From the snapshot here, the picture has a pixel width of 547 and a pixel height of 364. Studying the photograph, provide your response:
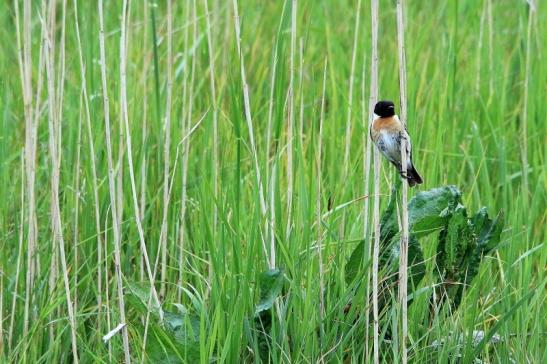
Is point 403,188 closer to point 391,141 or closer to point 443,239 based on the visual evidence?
point 391,141

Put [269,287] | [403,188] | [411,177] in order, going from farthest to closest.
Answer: [269,287] → [411,177] → [403,188]

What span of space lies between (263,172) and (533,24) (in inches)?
62.4

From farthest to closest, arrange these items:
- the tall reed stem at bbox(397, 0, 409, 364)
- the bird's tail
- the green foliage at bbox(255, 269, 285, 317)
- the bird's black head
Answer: the bird's black head < the green foliage at bbox(255, 269, 285, 317) < the bird's tail < the tall reed stem at bbox(397, 0, 409, 364)

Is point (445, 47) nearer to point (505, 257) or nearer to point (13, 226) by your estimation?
point (505, 257)

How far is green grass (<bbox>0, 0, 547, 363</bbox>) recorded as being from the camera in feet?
7.61

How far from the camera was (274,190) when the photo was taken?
240 cm

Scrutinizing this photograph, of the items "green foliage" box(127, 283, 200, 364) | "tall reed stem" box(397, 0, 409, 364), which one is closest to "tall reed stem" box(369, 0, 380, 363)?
"tall reed stem" box(397, 0, 409, 364)

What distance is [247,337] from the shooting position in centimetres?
231

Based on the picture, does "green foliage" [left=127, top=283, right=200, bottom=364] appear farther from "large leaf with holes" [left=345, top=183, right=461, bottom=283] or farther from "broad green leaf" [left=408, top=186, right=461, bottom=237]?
"broad green leaf" [left=408, top=186, right=461, bottom=237]

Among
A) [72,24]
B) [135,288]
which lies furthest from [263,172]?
[72,24]

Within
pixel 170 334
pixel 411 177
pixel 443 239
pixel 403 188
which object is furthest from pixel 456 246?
pixel 170 334

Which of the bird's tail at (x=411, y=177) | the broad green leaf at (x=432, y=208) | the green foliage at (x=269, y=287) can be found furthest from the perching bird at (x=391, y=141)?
the green foliage at (x=269, y=287)

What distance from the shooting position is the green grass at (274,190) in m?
2.32

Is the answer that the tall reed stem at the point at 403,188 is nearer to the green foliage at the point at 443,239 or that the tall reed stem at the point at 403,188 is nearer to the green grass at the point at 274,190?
the green grass at the point at 274,190
